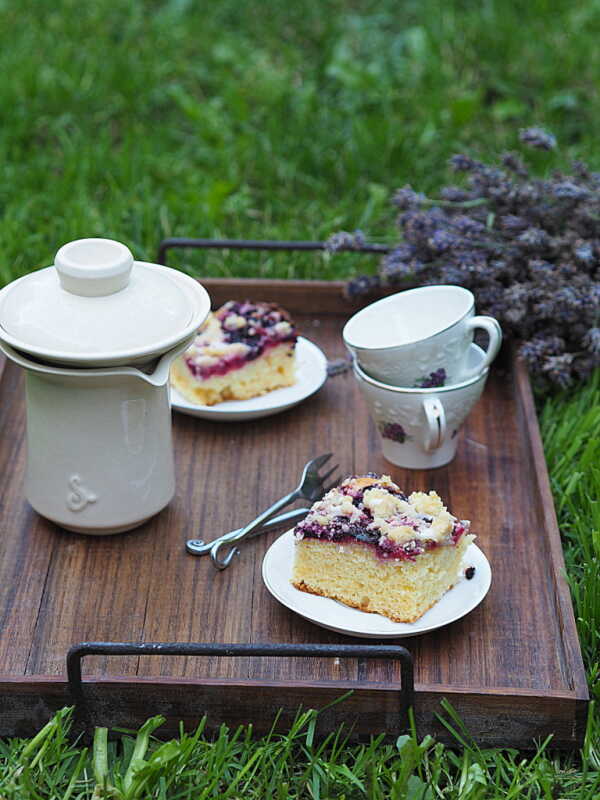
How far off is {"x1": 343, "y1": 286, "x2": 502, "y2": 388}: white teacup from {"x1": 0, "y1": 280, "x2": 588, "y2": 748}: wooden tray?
6.6 inches

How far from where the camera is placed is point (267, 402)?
77.5 inches

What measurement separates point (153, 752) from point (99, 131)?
7.82 feet

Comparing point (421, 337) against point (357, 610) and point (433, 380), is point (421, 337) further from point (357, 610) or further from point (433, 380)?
point (357, 610)

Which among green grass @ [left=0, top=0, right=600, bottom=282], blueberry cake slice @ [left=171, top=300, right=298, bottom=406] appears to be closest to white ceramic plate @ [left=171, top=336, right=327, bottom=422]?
blueberry cake slice @ [left=171, top=300, right=298, bottom=406]

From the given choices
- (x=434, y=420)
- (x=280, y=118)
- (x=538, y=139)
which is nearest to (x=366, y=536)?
(x=434, y=420)

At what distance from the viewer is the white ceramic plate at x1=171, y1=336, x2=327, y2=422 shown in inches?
76.0

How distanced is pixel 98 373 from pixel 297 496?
416mm

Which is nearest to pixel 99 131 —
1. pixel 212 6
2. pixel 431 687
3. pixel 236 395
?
pixel 212 6

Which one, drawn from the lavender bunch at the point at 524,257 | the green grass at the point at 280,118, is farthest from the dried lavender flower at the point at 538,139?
the green grass at the point at 280,118

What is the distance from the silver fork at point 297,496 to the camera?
1.64 m

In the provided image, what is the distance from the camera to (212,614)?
1.55 meters

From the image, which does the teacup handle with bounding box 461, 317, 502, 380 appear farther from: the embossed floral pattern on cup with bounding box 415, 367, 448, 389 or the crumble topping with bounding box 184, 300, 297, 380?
the crumble topping with bounding box 184, 300, 297, 380

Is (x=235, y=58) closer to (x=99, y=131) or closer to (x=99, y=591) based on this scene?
(x=99, y=131)

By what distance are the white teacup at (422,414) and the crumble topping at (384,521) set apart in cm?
22
